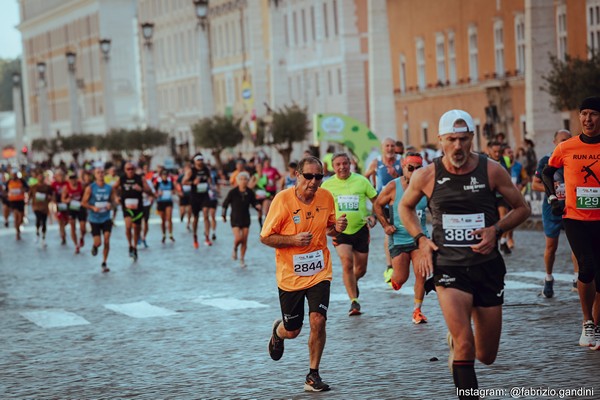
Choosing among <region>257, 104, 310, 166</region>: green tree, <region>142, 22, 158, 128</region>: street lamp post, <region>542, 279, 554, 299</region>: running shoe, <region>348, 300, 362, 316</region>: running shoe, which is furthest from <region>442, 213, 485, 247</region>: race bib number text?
<region>142, 22, 158, 128</region>: street lamp post

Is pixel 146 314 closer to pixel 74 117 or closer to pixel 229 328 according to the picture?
pixel 229 328

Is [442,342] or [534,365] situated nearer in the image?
[534,365]

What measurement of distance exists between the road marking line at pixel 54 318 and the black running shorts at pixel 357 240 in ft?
9.78

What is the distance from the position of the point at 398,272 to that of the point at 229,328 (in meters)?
1.81

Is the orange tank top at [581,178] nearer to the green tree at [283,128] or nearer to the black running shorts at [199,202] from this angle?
the black running shorts at [199,202]

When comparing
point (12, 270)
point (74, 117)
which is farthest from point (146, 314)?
point (74, 117)

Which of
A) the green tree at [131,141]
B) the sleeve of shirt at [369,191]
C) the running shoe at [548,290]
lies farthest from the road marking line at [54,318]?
the green tree at [131,141]

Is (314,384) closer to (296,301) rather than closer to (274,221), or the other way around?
(296,301)

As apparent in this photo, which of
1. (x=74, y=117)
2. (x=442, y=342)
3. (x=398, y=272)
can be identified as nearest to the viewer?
(x=442, y=342)

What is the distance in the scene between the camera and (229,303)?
18625 millimetres

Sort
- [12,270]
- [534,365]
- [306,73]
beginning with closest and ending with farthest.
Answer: [534,365], [12,270], [306,73]

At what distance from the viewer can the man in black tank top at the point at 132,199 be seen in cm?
2716

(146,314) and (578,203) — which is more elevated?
(578,203)

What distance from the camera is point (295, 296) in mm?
11664
